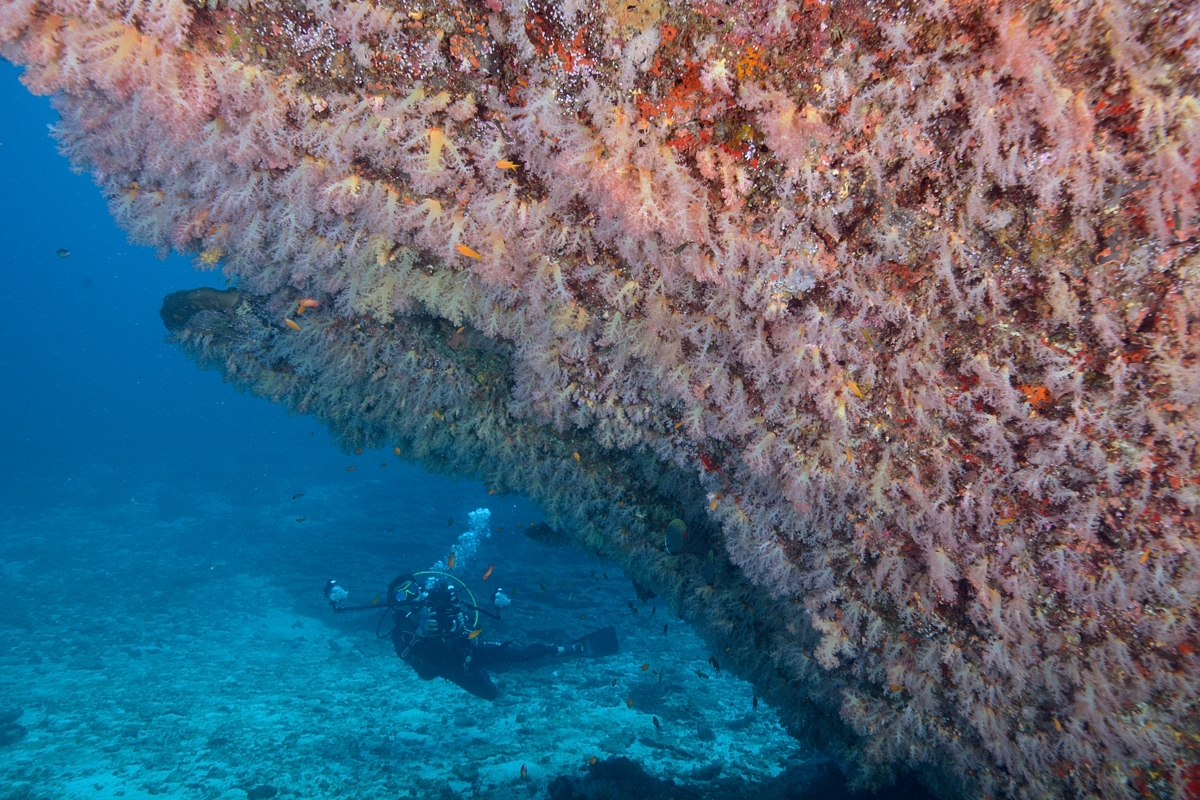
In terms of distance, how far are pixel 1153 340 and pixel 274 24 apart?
14.5 ft

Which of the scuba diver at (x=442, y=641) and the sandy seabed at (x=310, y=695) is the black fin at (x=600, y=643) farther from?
the scuba diver at (x=442, y=641)

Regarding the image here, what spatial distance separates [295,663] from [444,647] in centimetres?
506

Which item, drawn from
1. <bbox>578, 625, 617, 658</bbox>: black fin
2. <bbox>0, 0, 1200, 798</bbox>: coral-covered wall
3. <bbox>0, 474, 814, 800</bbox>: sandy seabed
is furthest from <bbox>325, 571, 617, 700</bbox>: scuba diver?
<bbox>0, 0, 1200, 798</bbox>: coral-covered wall

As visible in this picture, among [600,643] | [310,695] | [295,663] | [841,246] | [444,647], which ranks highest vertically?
[841,246]

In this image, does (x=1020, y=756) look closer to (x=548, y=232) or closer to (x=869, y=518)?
(x=869, y=518)

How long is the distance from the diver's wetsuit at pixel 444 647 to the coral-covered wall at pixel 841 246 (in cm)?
888

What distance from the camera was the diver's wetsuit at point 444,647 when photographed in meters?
10.9

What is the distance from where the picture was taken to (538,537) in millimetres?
10328

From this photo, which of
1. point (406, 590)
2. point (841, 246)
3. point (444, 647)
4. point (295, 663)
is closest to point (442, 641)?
point (444, 647)

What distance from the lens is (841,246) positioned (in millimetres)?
2682

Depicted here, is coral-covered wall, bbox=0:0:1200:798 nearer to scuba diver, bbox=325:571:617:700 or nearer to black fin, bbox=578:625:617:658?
scuba diver, bbox=325:571:617:700

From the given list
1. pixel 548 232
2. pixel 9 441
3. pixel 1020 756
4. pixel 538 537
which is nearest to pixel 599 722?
pixel 538 537

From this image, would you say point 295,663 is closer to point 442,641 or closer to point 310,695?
point 310,695

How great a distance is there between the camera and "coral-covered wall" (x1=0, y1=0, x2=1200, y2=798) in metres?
2.22
